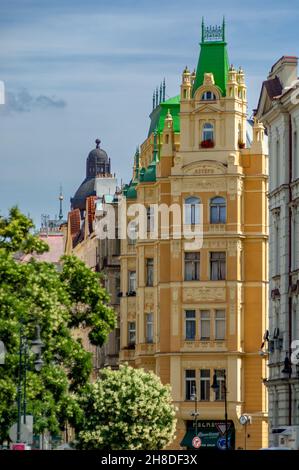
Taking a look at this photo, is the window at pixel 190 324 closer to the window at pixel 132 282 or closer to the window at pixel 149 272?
the window at pixel 149 272

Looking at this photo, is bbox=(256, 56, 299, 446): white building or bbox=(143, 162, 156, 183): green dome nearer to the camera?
bbox=(256, 56, 299, 446): white building

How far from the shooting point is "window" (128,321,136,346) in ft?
308

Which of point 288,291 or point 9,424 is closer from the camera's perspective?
point 9,424

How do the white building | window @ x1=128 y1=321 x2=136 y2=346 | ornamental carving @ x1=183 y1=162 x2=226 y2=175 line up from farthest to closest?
window @ x1=128 y1=321 x2=136 y2=346
ornamental carving @ x1=183 y1=162 x2=226 y2=175
the white building

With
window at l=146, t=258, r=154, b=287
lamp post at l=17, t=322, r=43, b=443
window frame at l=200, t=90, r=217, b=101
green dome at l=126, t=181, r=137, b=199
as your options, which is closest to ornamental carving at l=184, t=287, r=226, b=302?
window at l=146, t=258, r=154, b=287

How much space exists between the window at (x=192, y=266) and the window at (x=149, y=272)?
3979mm

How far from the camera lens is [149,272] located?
90812 mm

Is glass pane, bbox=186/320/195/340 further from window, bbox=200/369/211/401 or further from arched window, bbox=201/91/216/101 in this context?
arched window, bbox=201/91/216/101

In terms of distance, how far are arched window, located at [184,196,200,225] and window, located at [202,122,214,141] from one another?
10.1ft

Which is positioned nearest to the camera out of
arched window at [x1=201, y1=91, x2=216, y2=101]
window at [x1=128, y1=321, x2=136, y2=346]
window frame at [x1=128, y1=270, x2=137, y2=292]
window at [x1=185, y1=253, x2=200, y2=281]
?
window at [x1=185, y1=253, x2=200, y2=281]

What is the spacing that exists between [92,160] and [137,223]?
92623 millimetres

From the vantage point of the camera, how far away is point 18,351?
58219mm
